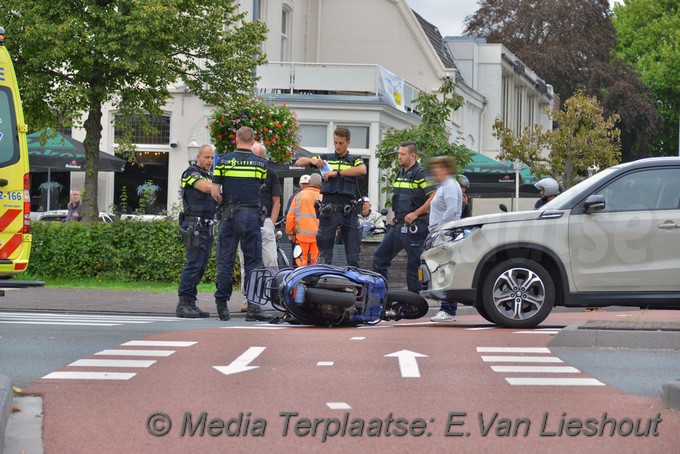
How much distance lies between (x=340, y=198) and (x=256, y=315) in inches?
73.6

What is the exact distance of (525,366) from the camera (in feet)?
31.0

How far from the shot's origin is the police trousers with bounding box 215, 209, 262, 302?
45.4 feet

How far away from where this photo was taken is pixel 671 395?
7.45 meters

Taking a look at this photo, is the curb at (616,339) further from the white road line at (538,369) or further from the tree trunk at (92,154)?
the tree trunk at (92,154)

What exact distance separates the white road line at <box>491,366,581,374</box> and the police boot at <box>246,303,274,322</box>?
16.4 ft

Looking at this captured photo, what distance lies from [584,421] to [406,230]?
7849 millimetres

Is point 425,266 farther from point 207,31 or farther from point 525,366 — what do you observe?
point 207,31

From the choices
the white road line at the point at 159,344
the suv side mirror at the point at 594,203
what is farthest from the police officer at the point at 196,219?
the suv side mirror at the point at 594,203

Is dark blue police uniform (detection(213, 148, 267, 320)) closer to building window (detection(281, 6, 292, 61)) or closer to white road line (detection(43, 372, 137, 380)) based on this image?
white road line (detection(43, 372, 137, 380))

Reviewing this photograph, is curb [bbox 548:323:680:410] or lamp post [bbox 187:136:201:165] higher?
lamp post [bbox 187:136:201:165]

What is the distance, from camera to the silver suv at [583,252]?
40.7 feet

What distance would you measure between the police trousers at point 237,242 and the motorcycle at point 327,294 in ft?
1.75

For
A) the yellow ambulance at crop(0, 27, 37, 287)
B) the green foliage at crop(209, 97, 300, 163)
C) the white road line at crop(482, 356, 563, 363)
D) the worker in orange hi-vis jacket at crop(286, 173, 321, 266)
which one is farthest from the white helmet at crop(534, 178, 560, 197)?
the green foliage at crop(209, 97, 300, 163)

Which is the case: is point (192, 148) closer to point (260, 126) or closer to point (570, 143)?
point (260, 126)
